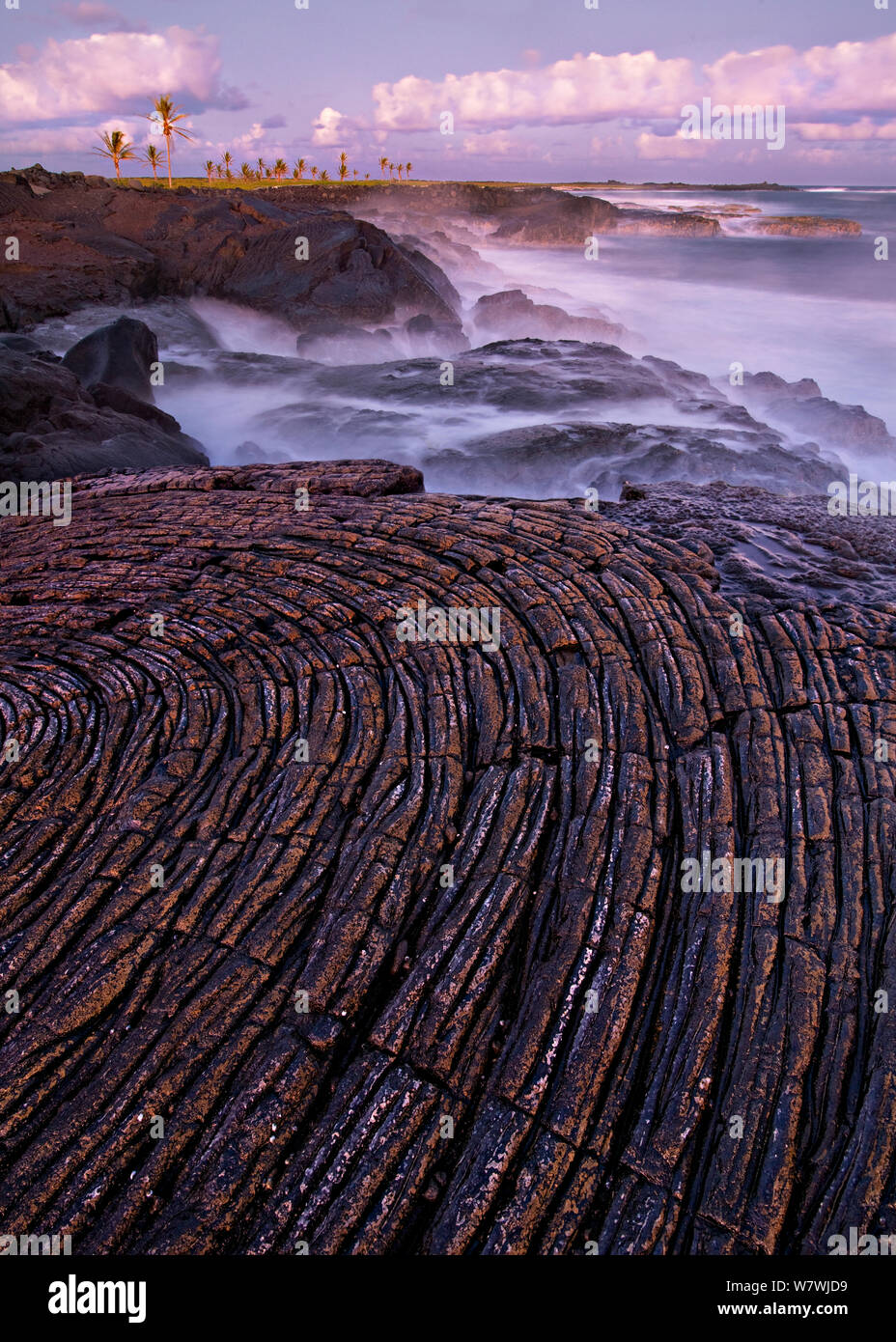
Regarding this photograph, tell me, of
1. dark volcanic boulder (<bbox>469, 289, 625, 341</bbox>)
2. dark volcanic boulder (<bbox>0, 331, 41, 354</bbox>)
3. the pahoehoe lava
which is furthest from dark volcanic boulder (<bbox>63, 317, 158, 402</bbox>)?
dark volcanic boulder (<bbox>469, 289, 625, 341</bbox>)

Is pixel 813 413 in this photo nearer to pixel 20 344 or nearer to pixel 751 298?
pixel 20 344

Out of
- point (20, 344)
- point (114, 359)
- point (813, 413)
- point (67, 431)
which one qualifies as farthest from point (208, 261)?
point (813, 413)

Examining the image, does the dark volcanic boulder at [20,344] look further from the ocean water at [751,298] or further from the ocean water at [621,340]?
the ocean water at [751,298]

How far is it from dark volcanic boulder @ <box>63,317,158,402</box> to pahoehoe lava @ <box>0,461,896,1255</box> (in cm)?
1490

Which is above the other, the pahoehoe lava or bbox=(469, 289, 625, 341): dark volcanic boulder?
bbox=(469, 289, 625, 341): dark volcanic boulder

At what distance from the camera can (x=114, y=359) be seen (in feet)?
70.2

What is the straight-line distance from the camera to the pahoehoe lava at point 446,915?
13.5 ft

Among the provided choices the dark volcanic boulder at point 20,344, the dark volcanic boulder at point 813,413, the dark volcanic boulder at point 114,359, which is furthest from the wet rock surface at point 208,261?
the dark volcanic boulder at point 813,413

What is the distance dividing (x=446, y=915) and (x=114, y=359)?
21.1 meters

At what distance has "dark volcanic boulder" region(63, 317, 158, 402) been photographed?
21281mm

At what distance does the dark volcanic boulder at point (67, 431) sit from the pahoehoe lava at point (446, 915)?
6242mm

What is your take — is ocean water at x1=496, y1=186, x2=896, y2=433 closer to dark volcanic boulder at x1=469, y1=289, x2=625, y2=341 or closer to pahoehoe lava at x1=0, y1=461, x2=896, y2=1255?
dark volcanic boulder at x1=469, y1=289, x2=625, y2=341

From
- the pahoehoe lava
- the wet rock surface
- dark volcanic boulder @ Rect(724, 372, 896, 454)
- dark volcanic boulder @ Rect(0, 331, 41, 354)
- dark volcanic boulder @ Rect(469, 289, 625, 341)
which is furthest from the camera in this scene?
dark volcanic boulder @ Rect(469, 289, 625, 341)
